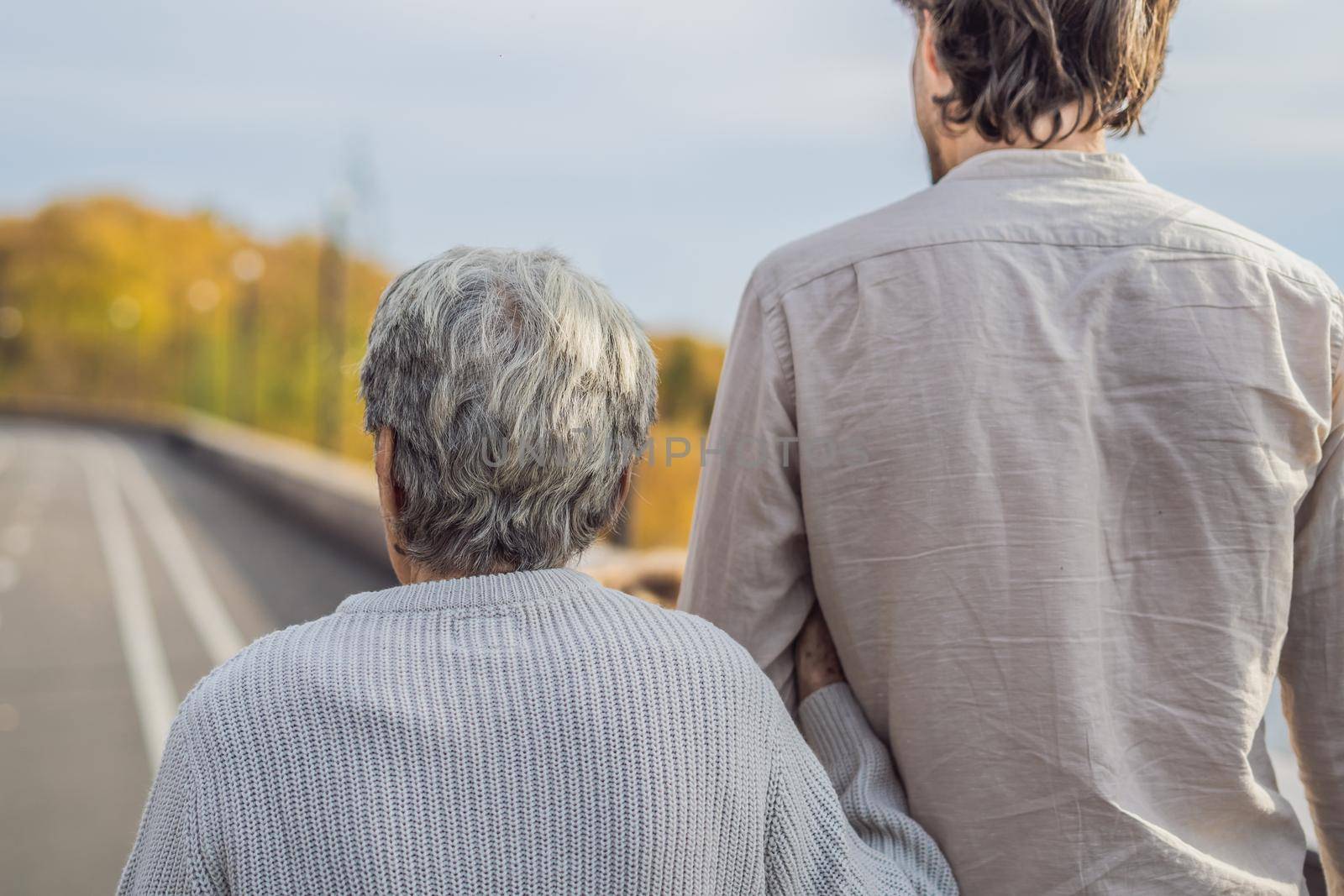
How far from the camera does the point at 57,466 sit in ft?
99.0

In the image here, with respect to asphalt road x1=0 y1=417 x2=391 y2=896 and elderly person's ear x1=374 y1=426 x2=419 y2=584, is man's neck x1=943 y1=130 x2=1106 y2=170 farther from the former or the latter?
asphalt road x1=0 y1=417 x2=391 y2=896

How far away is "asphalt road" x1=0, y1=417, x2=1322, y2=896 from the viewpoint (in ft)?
16.2

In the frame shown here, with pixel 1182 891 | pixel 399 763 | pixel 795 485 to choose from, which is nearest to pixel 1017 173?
pixel 795 485

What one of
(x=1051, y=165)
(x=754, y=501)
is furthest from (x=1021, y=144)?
(x=754, y=501)

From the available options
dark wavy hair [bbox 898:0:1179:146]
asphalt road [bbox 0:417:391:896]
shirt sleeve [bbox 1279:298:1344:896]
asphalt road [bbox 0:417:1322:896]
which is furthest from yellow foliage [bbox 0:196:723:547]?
shirt sleeve [bbox 1279:298:1344:896]

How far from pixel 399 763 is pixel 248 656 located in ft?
0.70

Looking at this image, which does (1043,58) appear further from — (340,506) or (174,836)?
(340,506)

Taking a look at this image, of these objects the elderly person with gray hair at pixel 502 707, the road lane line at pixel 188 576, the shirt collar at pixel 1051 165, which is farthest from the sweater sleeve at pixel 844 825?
the road lane line at pixel 188 576

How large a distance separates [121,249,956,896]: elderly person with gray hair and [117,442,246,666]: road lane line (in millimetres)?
1361

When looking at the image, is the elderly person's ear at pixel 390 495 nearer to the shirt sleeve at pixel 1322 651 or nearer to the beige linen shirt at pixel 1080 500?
the beige linen shirt at pixel 1080 500

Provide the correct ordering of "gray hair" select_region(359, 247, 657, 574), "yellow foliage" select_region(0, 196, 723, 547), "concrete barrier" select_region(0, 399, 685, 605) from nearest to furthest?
"gray hair" select_region(359, 247, 657, 574), "concrete barrier" select_region(0, 399, 685, 605), "yellow foliage" select_region(0, 196, 723, 547)

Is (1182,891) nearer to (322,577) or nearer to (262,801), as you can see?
(262,801)

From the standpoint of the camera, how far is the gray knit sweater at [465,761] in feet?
4.14

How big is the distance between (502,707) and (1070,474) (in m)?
0.71
